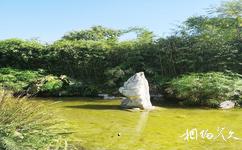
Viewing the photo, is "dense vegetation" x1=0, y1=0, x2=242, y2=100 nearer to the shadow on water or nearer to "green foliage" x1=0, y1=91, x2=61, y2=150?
the shadow on water

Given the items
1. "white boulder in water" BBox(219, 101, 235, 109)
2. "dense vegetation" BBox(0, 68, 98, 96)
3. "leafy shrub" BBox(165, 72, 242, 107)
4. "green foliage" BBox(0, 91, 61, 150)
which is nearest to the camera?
"green foliage" BBox(0, 91, 61, 150)

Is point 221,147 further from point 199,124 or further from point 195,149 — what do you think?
point 199,124

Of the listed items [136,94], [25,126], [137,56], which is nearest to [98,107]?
[136,94]

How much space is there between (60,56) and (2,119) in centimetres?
1224

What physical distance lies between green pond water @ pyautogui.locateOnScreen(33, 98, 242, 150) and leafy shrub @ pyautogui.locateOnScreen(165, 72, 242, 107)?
0.76m

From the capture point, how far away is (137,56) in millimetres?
16078

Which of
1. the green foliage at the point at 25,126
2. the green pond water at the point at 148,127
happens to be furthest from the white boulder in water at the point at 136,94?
the green foliage at the point at 25,126

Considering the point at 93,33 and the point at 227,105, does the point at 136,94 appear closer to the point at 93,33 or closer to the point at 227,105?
the point at 227,105

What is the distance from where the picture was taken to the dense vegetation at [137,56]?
15219 millimetres

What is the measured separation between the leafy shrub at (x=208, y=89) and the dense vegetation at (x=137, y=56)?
169cm

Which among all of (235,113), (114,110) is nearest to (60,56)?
(114,110)

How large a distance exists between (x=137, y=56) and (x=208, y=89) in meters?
4.31

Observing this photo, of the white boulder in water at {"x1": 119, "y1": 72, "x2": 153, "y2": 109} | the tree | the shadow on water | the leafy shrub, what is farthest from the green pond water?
the tree

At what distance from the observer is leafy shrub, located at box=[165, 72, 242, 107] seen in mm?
12320
